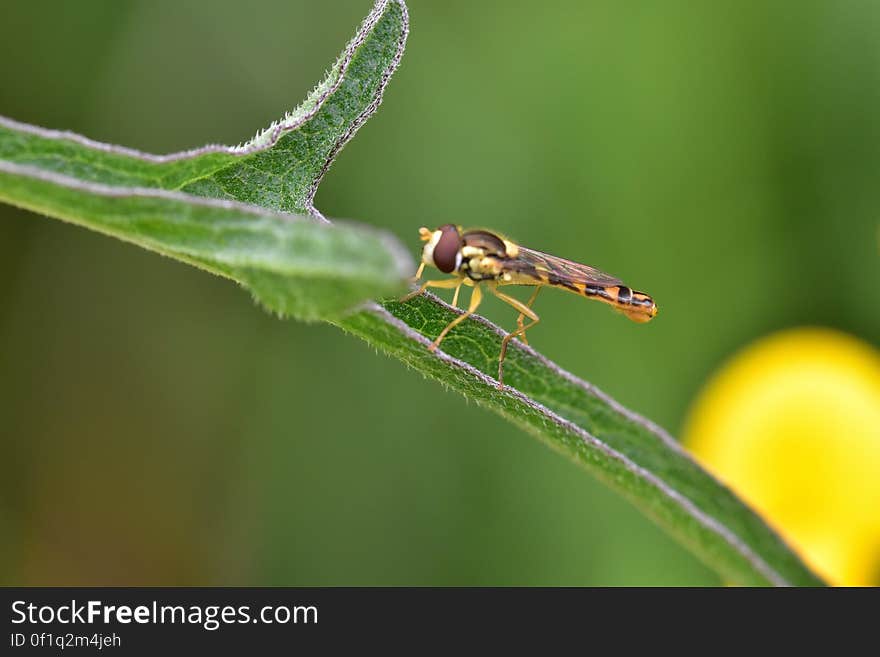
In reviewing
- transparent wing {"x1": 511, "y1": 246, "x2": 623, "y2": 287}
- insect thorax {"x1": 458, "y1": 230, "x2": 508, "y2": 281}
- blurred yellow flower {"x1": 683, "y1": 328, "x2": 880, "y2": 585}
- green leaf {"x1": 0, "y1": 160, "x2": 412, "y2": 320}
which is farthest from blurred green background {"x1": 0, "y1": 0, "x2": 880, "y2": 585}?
green leaf {"x1": 0, "y1": 160, "x2": 412, "y2": 320}

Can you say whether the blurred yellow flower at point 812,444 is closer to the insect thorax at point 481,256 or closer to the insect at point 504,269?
the insect at point 504,269

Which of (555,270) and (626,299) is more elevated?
(555,270)

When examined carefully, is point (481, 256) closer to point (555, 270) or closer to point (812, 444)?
point (555, 270)

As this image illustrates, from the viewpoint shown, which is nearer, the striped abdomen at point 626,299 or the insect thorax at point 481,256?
the insect thorax at point 481,256

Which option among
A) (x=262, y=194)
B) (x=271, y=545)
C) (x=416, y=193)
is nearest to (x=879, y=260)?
(x=416, y=193)

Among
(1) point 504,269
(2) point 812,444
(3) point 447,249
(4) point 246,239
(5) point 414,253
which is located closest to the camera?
(4) point 246,239

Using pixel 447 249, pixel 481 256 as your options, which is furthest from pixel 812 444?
pixel 447 249

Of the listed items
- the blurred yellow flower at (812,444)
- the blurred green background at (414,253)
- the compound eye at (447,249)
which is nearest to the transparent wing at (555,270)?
the compound eye at (447,249)
